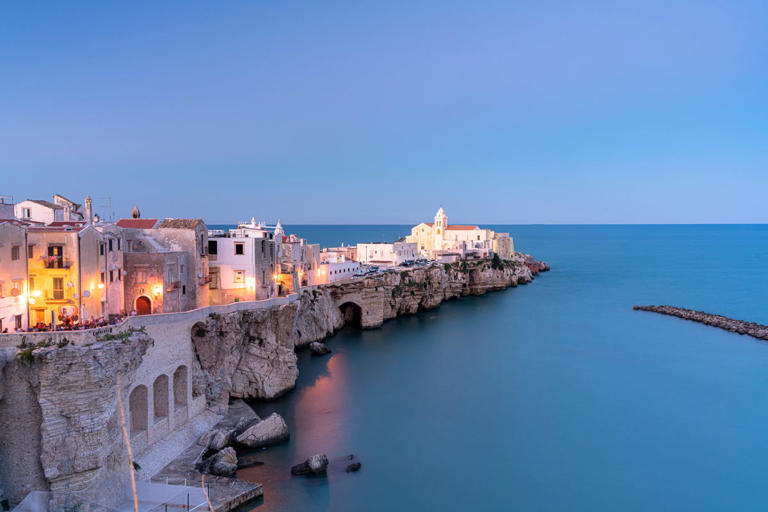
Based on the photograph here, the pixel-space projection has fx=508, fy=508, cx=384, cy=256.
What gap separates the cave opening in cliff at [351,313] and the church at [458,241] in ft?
91.4

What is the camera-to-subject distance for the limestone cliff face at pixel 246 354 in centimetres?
2527

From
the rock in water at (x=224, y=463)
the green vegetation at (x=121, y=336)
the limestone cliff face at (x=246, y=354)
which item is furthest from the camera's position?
the limestone cliff face at (x=246, y=354)

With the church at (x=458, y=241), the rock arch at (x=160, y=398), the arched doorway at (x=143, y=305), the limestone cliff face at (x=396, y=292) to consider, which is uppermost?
the church at (x=458, y=241)

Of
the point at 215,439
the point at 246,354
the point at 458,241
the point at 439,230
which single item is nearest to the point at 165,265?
the point at 246,354

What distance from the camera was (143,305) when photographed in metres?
25.1

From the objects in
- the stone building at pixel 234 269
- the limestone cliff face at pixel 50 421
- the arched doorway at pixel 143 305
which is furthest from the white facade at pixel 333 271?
the limestone cliff face at pixel 50 421

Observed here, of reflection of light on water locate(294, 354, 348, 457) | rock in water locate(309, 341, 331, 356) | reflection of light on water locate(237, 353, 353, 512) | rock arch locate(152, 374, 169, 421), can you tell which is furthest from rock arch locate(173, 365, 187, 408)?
rock in water locate(309, 341, 331, 356)

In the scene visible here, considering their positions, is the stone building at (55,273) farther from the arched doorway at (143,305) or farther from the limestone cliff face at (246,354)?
the limestone cliff face at (246,354)

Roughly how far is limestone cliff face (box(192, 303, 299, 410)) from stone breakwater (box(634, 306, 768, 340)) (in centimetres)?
Result: 4035

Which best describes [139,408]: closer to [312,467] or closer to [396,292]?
[312,467]

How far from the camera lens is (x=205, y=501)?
1722cm

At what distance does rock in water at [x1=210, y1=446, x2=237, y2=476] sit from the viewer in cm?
1980

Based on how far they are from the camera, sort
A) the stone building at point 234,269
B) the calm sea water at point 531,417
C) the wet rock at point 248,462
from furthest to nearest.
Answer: the stone building at point 234,269, the wet rock at point 248,462, the calm sea water at point 531,417

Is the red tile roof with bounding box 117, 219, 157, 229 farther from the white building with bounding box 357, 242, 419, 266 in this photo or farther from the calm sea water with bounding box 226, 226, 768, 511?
the white building with bounding box 357, 242, 419, 266
